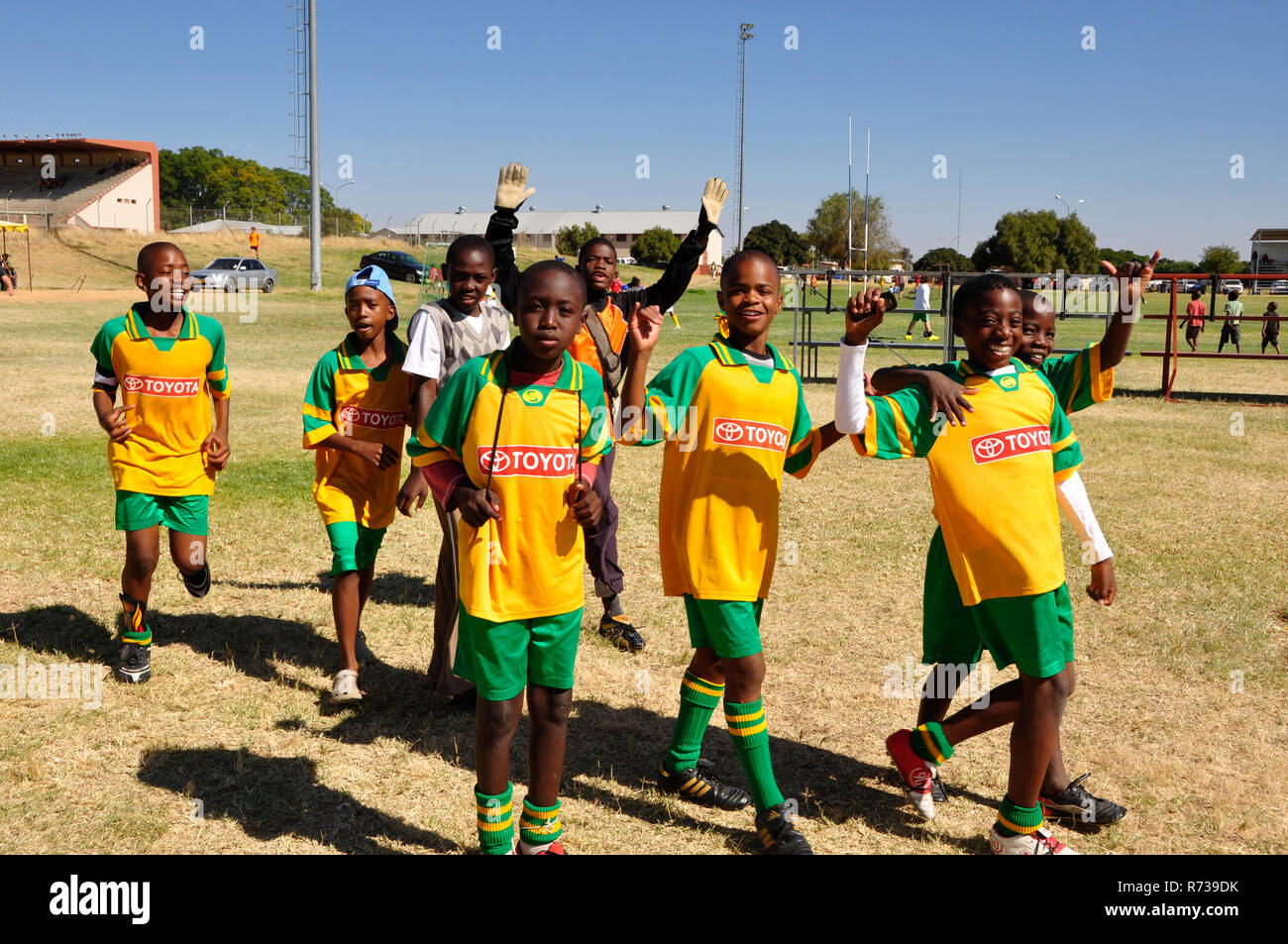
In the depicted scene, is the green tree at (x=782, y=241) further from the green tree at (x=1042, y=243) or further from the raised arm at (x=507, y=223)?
the raised arm at (x=507, y=223)

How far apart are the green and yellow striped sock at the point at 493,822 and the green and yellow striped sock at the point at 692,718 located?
93cm

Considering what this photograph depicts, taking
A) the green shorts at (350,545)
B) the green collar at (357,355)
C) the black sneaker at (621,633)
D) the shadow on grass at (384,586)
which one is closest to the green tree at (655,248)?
the shadow on grass at (384,586)

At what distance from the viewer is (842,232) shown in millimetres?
79000

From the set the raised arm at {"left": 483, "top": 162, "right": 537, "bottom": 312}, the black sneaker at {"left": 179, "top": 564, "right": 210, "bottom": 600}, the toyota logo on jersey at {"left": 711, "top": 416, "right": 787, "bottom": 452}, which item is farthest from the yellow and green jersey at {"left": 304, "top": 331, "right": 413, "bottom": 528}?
the toyota logo on jersey at {"left": 711, "top": 416, "right": 787, "bottom": 452}

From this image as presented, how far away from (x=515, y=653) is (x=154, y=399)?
296 cm

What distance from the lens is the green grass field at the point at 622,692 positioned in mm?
3844

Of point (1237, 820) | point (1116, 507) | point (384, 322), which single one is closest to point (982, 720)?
point (1237, 820)

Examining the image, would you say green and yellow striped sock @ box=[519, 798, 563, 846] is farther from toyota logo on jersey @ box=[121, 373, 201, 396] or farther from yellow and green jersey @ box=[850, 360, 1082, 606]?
toyota logo on jersey @ box=[121, 373, 201, 396]

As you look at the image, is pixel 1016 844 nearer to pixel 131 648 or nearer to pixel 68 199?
pixel 131 648

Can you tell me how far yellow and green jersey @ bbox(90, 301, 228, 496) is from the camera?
512cm

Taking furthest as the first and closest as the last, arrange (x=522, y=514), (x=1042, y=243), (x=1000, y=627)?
1. (x=1042, y=243)
2. (x=1000, y=627)
3. (x=522, y=514)

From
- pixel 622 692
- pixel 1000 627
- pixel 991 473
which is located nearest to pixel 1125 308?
pixel 991 473

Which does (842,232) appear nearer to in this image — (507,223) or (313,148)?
(313,148)
